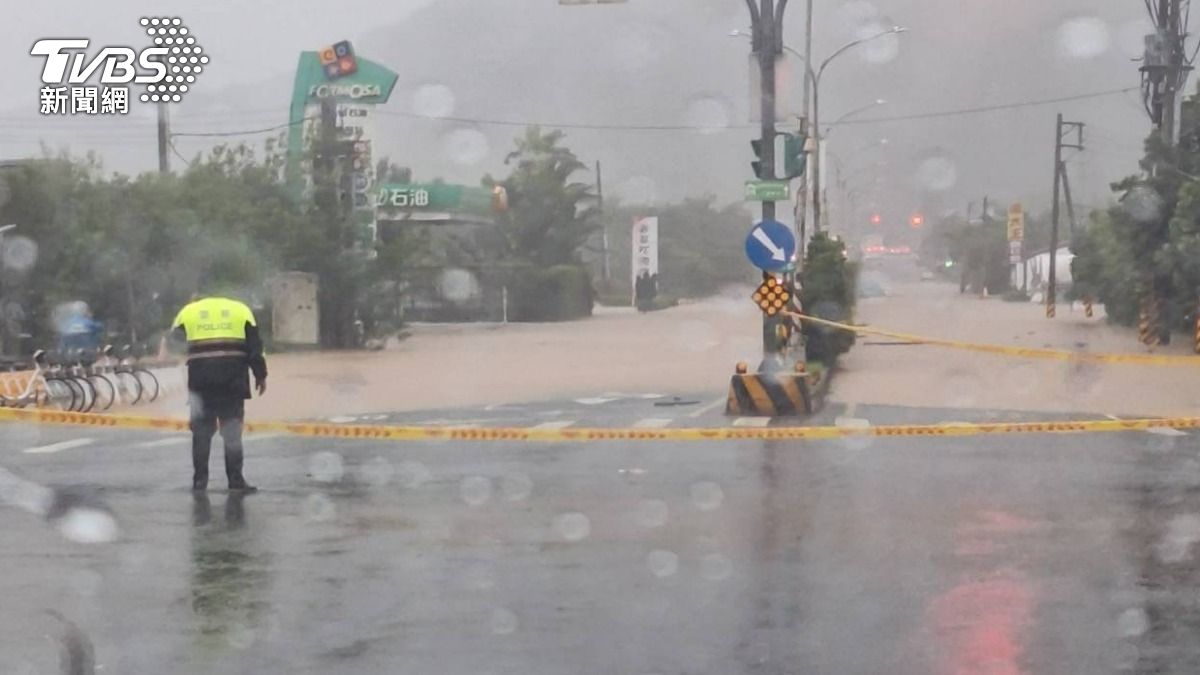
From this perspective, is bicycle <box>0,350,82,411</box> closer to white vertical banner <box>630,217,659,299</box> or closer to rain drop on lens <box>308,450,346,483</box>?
rain drop on lens <box>308,450,346,483</box>

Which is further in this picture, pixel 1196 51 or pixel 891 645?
pixel 1196 51

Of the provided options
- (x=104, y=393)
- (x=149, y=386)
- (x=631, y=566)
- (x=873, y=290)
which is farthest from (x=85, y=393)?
(x=873, y=290)

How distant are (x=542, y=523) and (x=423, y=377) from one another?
2066cm

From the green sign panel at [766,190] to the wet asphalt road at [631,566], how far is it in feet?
19.2

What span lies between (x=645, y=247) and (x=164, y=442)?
2371 inches

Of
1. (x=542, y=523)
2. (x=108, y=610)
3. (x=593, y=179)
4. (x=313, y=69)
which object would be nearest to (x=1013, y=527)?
(x=542, y=523)

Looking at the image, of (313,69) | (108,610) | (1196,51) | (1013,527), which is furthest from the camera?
(313,69)

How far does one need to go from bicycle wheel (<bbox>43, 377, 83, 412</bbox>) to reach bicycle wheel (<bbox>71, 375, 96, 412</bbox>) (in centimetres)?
7

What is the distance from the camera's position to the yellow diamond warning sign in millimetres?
20689

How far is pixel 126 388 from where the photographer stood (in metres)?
25.0

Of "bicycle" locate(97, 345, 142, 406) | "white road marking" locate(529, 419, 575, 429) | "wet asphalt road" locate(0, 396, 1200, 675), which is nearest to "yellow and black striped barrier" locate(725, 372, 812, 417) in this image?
"white road marking" locate(529, 419, 575, 429)

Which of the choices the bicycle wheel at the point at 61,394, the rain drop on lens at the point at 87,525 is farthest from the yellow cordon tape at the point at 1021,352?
the rain drop on lens at the point at 87,525

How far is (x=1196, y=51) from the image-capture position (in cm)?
4069

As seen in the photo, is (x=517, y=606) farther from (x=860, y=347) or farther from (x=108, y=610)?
(x=860, y=347)
